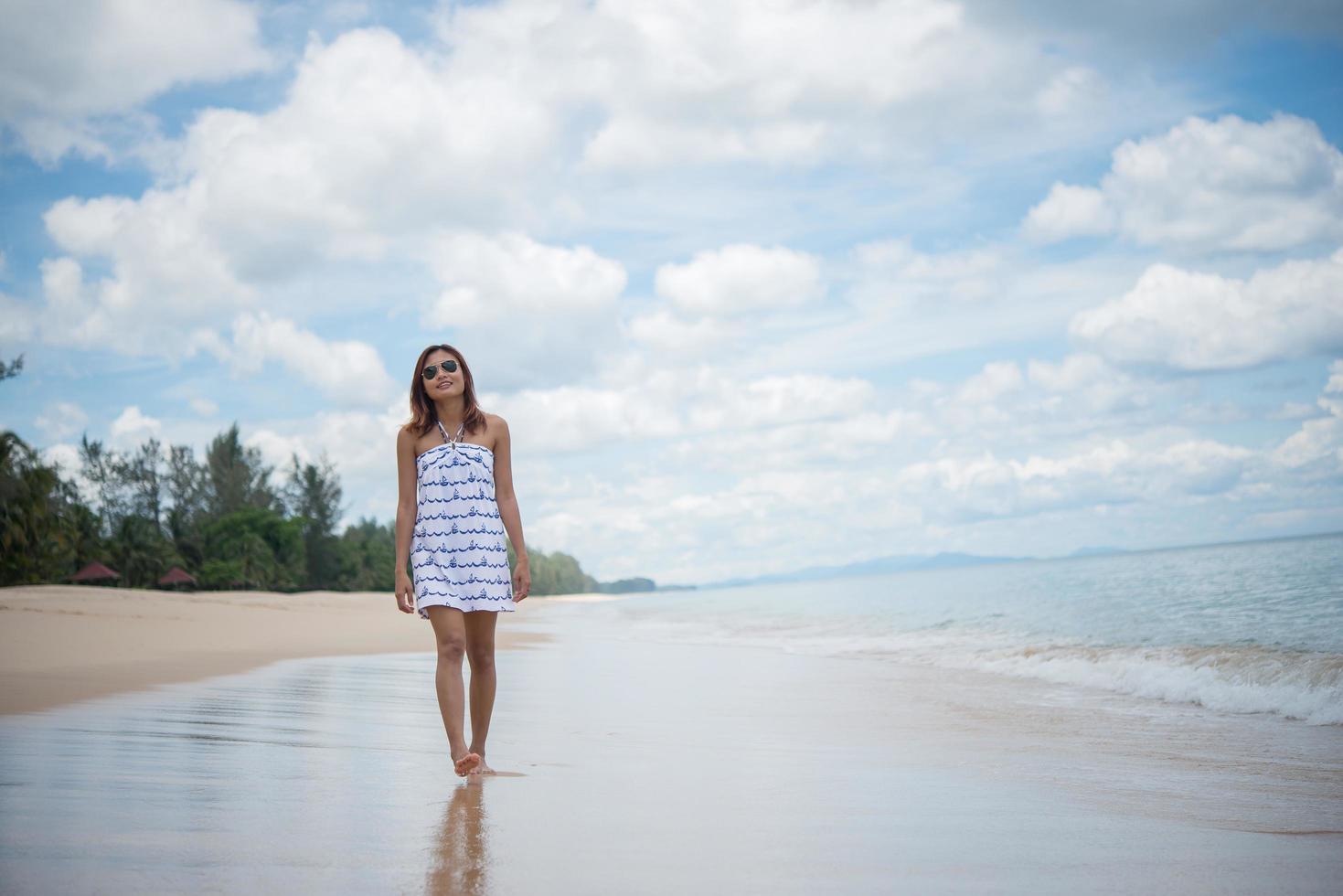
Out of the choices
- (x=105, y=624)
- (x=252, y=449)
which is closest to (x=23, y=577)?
(x=105, y=624)

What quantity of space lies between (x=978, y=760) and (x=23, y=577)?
39264 millimetres

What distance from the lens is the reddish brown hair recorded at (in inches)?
168

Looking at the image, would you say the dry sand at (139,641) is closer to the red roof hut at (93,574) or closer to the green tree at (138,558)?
the red roof hut at (93,574)

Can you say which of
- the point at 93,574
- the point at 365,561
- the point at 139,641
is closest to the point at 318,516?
the point at 365,561

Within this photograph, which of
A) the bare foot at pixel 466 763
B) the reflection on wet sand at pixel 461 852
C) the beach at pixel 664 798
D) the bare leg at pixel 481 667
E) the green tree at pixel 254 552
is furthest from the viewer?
the green tree at pixel 254 552

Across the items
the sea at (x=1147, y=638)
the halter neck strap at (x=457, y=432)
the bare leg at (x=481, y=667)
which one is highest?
the halter neck strap at (x=457, y=432)

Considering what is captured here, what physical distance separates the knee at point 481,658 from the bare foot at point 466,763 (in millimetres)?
523

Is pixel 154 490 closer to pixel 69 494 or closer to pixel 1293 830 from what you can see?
pixel 69 494

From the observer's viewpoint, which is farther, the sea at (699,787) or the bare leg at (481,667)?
the bare leg at (481,667)

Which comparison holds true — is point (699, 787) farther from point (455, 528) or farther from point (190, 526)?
point (190, 526)

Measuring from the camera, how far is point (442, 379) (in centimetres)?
422

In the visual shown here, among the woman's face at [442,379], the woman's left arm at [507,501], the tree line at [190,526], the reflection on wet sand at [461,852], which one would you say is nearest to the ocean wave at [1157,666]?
the woman's left arm at [507,501]

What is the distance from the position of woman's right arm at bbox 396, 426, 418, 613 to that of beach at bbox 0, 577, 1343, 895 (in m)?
0.74

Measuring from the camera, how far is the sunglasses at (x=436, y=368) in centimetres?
424
